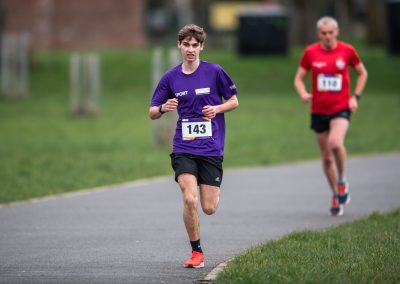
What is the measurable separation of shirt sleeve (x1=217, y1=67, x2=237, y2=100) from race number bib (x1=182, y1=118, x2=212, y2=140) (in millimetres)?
284

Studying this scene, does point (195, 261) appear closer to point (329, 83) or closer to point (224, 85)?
point (224, 85)

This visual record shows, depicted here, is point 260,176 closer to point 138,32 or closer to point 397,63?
point 397,63

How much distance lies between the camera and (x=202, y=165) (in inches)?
384

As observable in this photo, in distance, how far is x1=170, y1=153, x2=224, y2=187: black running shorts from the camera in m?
9.67

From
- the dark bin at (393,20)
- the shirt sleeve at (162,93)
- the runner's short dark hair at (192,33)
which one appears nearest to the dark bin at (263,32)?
the dark bin at (393,20)

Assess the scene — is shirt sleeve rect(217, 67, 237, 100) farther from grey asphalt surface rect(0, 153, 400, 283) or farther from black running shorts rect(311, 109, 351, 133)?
black running shorts rect(311, 109, 351, 133)

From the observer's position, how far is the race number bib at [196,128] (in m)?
→ 9.68

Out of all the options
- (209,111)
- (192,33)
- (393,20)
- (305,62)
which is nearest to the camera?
(192,33)

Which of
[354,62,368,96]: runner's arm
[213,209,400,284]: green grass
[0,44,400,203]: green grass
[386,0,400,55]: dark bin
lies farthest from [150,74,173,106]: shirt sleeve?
[386,0,400,55]: dark bin

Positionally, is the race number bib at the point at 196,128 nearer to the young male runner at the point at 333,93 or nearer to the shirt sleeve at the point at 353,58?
the young male runner at the point at 333,93

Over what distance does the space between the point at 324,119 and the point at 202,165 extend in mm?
4202

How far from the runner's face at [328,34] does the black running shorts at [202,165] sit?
4.08 meters

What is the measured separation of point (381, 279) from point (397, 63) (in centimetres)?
3355

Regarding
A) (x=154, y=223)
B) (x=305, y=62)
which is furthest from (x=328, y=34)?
(x=154, y=223)
